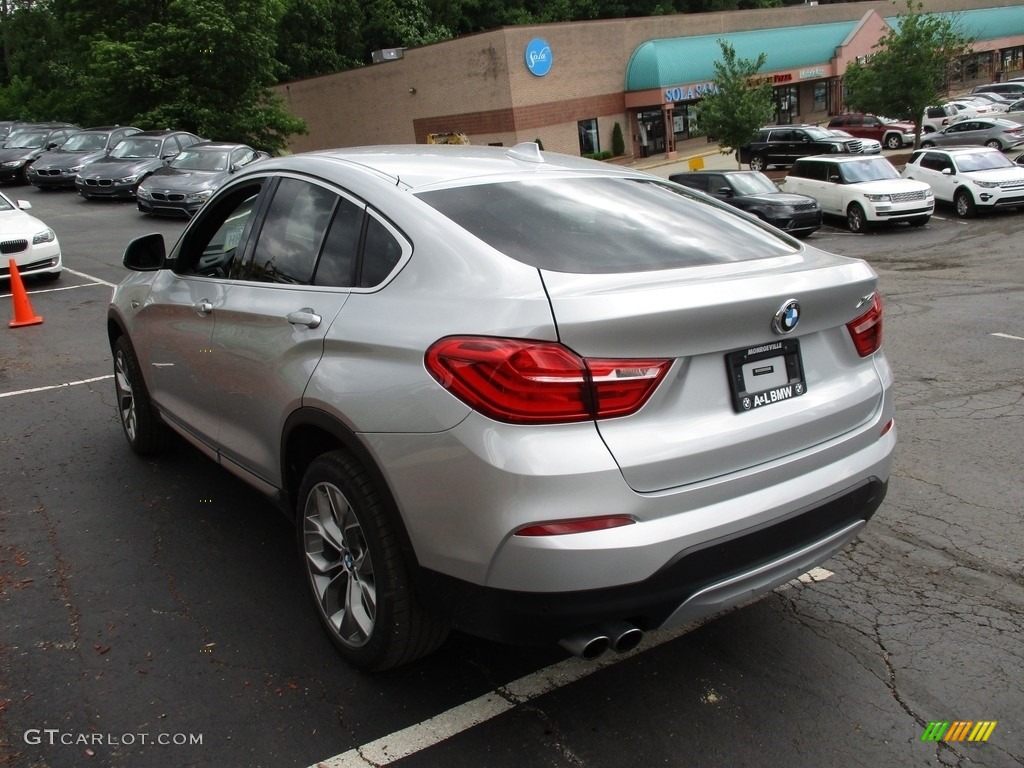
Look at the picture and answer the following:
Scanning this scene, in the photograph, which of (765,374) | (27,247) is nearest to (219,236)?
(765,374)

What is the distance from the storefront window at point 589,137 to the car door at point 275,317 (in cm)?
4208

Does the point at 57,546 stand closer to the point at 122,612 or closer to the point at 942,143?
the point at 122,612

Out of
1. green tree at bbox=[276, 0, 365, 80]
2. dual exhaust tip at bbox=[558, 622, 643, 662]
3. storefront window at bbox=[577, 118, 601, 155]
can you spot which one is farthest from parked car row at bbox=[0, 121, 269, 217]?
green tree at bbox=[276, 0, 365, 80]

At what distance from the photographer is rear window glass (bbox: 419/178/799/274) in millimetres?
3098

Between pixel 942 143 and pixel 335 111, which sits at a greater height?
pixel 335 111

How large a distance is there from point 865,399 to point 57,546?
3886 millimetres

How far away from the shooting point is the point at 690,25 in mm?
48219

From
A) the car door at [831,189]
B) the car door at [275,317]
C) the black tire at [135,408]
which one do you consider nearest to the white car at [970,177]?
the car door at [831,189]

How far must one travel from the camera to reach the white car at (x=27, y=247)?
1282 centimetres

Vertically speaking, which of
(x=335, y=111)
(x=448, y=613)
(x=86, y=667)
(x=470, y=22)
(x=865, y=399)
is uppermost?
(x=470, y=22)

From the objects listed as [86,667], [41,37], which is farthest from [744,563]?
[41,37]

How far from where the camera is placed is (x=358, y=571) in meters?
3.30

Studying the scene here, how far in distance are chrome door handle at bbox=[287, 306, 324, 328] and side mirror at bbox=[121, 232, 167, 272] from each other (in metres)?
1.83

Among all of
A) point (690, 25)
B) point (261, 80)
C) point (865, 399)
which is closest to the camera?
point (865, 399)
